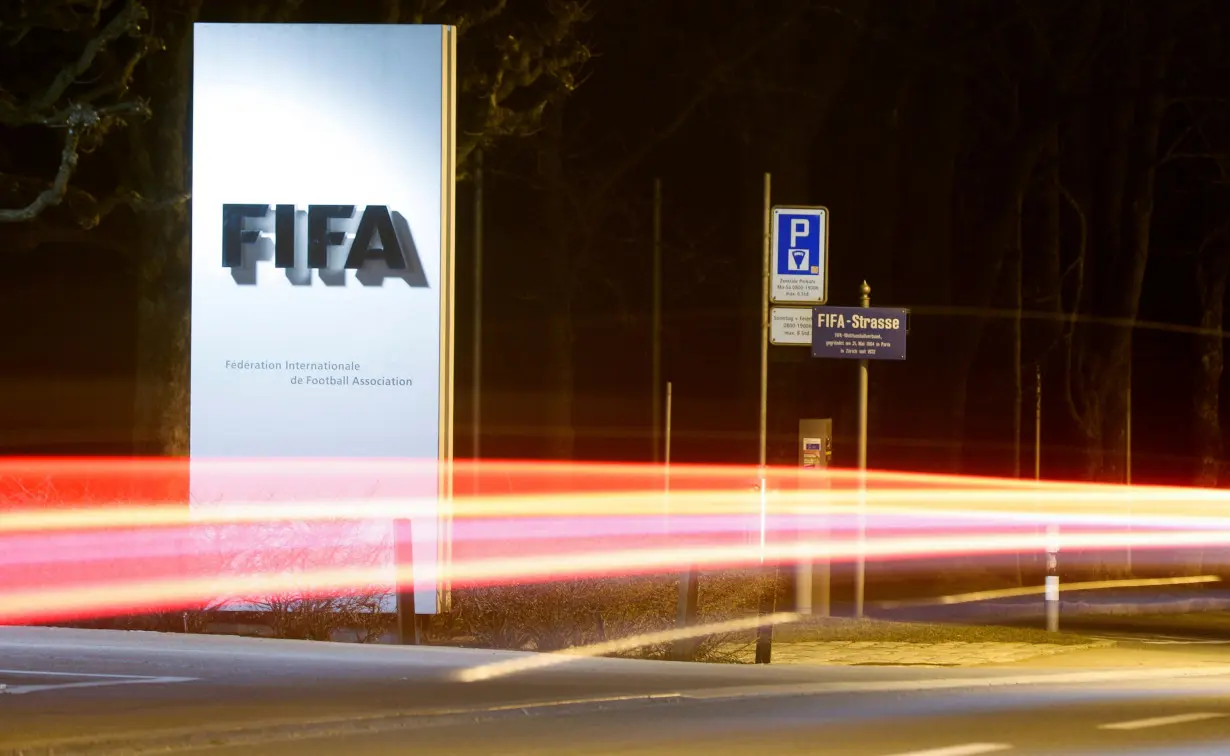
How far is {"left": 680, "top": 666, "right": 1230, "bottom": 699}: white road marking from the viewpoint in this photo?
13.1 meters

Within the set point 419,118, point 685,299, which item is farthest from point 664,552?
point 685,299

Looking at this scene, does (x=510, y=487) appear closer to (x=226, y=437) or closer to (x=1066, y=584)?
(x=1066, y=584)

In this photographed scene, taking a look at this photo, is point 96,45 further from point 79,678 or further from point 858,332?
point 79,678

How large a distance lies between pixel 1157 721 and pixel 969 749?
235cm

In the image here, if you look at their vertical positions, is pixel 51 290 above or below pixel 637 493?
above

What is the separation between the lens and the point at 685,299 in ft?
171

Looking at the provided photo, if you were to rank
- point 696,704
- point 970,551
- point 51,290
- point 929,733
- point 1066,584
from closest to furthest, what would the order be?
point 929,733, point 696,704, point 1066,584, point 970,551, point 51,290

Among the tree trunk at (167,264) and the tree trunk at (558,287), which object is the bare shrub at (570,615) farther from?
the tree trunk at (558,287)

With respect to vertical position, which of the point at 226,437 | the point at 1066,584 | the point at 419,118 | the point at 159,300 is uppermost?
the point at 419,118

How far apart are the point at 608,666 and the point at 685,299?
38044 millimetres

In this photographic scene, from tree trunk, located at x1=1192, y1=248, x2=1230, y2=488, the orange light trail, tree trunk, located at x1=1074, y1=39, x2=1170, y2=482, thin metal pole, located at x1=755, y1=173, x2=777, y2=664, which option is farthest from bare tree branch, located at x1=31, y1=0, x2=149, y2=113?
tree trunk, located at x1=1192, y1=248, x2=1230, y2=488

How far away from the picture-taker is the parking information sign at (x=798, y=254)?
2020 cm

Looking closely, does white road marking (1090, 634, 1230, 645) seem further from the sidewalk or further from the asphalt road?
the asphalt road

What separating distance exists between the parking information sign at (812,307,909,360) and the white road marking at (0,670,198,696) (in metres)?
9.68
